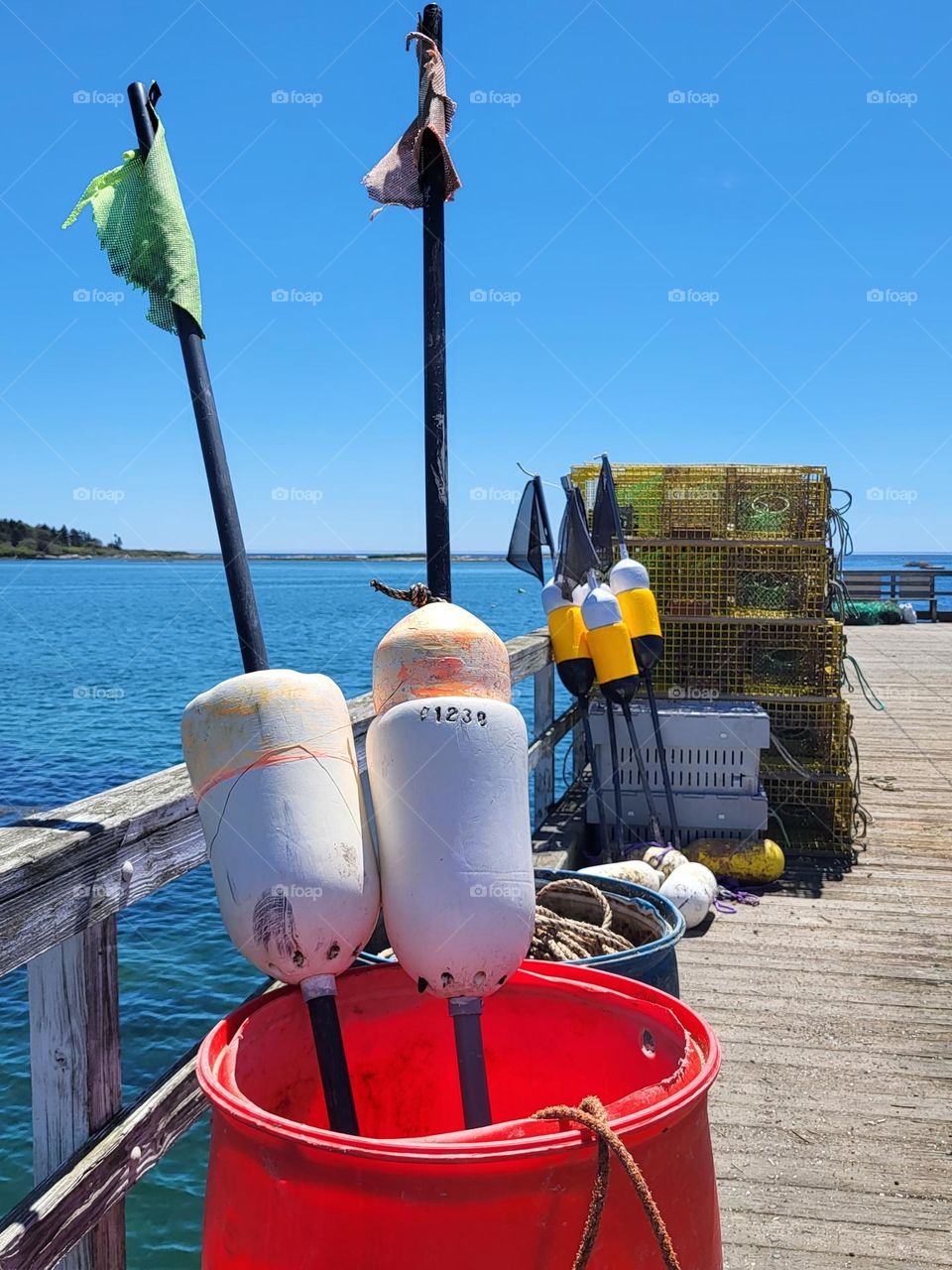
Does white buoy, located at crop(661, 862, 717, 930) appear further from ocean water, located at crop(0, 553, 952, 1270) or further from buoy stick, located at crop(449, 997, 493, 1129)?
buoy stick, located at crop(449, 997, 493, 1129)

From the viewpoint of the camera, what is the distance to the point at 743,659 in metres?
6.49

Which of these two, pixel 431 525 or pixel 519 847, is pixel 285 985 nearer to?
pixel 519 847

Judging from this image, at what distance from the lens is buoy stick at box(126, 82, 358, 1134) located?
1.74m

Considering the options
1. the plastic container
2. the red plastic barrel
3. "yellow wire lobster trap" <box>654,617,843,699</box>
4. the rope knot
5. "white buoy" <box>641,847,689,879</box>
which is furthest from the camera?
"yellow wire lobster trap" <box>654,617,843,699</box>

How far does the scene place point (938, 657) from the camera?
14.8 metres

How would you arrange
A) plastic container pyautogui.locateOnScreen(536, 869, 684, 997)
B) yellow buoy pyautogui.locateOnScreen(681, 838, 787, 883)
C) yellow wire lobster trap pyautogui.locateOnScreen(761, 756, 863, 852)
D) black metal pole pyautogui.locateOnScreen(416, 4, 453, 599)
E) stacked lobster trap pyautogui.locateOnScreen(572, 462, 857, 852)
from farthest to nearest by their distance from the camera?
stacked lobster trap pyautogui.locateOnScreen(572, 462, 857, 852) → yellow wire lobster trap pyautogui.locateOnScreen(761, 756, 863, 852) → yellow buoy pyautogui.locateOnScreen(681, 838, 787, 883) → plastic container pyautogui.locateOnScreen(536, 869, 684, 997) → black metal pole pyautogui.locateOnScreen(416, 4, 453, 599)

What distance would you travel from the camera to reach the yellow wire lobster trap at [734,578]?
249 inches

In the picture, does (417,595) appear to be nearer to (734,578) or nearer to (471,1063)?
(471,1063)

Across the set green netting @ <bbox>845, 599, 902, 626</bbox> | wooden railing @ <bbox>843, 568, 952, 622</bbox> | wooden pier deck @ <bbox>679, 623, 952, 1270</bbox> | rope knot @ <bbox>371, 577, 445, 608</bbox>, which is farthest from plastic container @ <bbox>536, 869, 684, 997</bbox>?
wooden railing @ <bbox>843, 568, 952, 622</bbox>

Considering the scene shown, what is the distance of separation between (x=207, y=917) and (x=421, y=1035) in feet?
22.0

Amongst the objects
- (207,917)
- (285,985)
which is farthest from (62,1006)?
(207,917)

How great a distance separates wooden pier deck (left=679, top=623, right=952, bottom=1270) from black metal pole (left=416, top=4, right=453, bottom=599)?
1874 millimetres

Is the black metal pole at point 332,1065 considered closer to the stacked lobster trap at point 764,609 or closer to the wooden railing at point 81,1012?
the wooden railing at point 81,1012

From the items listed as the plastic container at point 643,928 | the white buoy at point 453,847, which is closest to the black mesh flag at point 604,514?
the plastic container at point 643,928
